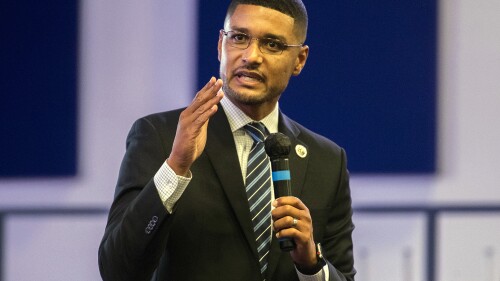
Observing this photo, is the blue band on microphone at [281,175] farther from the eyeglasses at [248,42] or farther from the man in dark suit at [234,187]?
the eyeglasses at [248,42]

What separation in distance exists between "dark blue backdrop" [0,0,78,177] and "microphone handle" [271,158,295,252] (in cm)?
319

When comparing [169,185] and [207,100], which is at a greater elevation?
[207,100]

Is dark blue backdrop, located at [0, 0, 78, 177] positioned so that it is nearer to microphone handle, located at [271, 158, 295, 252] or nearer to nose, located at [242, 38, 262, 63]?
nose, located at [242, 38, 262, 63]

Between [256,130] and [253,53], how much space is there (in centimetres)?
21

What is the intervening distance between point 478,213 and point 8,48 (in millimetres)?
2677

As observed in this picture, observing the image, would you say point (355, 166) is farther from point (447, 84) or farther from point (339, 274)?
point (339, 274)

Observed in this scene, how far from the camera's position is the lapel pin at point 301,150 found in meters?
2.63

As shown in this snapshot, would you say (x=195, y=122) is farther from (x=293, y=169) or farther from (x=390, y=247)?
(x=390, y=247)

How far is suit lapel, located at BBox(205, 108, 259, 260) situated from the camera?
243cm

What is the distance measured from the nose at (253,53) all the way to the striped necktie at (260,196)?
0.72ft

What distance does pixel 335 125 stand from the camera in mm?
5270

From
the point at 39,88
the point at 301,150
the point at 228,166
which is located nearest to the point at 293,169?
the point at 301,150

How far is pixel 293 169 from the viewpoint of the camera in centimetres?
258

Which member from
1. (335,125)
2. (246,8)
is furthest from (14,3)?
(246,8)
